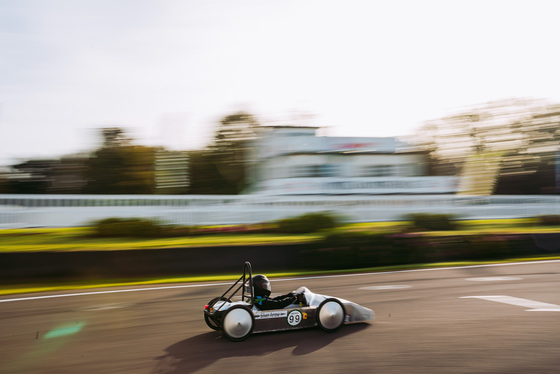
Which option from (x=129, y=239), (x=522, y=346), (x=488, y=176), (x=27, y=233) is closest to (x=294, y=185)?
(x=129, y=239)

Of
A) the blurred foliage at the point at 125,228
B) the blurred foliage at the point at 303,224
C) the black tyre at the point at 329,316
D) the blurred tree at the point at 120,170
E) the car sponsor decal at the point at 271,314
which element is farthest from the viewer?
the blurred tree at the point at 120,170

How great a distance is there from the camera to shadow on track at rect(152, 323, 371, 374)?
15.5 ft

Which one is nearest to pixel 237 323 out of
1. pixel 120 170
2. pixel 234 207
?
pixel 234 207

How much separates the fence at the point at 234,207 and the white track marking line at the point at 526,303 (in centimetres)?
1137

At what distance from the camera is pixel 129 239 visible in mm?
14648

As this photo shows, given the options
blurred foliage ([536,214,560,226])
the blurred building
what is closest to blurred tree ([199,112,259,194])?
the blurred building

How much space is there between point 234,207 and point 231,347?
43.6ft

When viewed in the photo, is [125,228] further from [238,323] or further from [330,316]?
[330,316]

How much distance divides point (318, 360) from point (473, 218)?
20.8 meters

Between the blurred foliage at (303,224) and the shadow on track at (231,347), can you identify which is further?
the blurred foliage at (303,224)

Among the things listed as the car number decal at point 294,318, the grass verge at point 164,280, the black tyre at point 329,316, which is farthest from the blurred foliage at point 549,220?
the car number decal at point 294,318

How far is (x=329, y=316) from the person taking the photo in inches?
224

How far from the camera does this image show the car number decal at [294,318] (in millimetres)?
5703

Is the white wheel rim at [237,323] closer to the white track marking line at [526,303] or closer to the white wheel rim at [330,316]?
the white wheel rim at [330,316]
